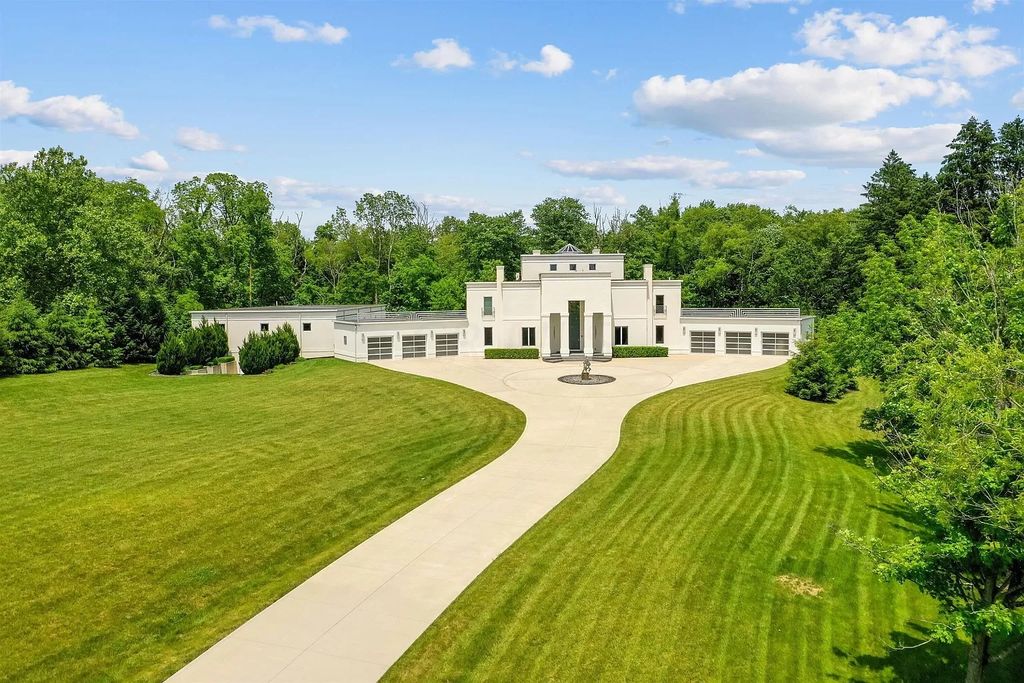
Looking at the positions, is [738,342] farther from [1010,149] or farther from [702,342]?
[1010,149]

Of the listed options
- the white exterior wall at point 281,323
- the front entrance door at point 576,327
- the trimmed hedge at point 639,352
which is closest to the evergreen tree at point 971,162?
the trimmed hedge at point 639,352

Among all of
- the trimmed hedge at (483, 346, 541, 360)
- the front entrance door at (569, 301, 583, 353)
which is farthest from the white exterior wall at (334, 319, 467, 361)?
the front entrance door at (569, 301, 583, 353)

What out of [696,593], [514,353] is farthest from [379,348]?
[696,593]

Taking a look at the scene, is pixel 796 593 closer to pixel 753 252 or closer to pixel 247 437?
pixel 247 437

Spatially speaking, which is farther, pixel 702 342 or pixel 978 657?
pixel 702 342

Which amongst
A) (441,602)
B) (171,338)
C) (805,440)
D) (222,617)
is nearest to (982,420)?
(441,602)

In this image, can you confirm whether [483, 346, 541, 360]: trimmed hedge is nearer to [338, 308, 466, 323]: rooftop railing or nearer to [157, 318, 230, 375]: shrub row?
[338, 308, 466, 323]: rooftop railing
